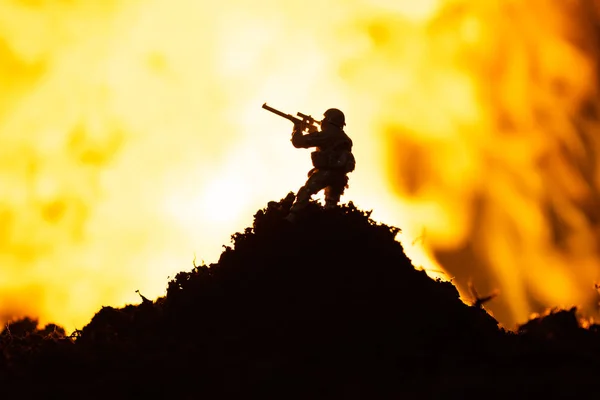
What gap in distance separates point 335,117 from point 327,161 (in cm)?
155

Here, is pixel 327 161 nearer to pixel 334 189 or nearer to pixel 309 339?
pixel 334 189

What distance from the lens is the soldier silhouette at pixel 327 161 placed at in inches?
1073

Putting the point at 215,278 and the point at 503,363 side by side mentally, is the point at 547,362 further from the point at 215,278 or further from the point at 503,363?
the point at 215,278

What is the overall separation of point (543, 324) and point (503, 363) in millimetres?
4134

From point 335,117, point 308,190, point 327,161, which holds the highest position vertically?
point 335,117

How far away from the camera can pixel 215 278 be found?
27.5 m

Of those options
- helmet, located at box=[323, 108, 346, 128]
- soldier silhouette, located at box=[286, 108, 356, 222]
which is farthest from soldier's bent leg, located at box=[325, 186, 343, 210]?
helmet, located at box=[323, 108, 346, 128]

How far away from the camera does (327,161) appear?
1081 inches

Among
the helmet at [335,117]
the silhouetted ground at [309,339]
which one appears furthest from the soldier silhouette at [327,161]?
the silhouetted ground at [309,339]

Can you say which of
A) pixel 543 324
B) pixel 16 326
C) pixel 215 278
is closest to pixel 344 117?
pixel 215 278

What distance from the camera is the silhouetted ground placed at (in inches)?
865

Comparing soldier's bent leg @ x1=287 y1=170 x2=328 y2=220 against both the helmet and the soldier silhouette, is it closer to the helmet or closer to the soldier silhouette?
the soldier silhouette

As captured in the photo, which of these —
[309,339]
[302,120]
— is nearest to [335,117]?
[302,120]

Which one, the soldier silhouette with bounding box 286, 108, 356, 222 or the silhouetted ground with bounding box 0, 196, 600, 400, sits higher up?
the soldier silhouette with bounding box 286, 108, 356, 222
